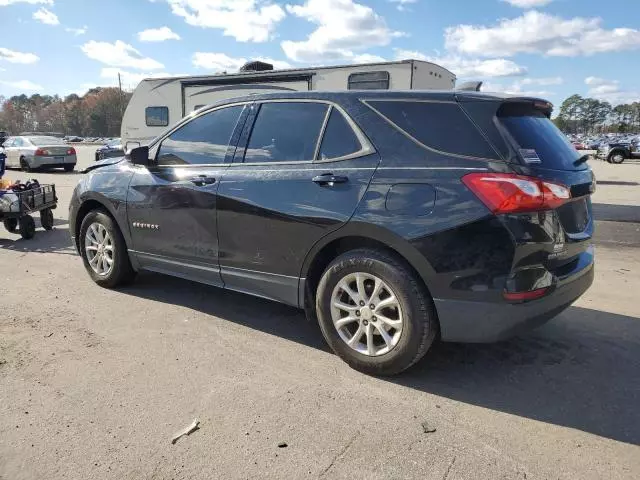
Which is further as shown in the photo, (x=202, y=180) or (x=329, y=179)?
(x=202, y=180)

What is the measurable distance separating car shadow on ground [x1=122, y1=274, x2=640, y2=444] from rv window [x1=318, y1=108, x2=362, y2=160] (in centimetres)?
145

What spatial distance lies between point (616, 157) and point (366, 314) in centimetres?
3175

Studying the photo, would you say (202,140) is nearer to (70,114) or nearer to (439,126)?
(439,126)

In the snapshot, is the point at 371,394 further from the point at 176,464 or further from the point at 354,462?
the point at 176,464

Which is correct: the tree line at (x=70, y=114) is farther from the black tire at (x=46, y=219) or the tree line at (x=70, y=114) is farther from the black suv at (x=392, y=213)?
the black suv at (x=392, y=213)

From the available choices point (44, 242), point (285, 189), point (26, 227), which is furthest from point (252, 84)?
point (285, 189)

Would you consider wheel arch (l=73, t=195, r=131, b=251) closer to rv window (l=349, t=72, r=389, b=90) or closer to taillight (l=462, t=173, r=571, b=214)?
taillight (l=462, t=173, r=571, b=214)

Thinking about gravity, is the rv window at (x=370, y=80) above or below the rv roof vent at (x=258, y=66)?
below

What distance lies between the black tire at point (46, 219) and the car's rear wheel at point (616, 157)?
3044 cm

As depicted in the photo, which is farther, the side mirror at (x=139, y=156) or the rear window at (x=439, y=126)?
the side mirror at (x=139, y=156)

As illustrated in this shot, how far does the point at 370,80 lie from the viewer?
12016 millimetres

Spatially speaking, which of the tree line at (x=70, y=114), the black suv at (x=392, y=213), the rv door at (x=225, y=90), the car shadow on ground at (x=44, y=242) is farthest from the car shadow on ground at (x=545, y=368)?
the tree line at (x=70, y=114)

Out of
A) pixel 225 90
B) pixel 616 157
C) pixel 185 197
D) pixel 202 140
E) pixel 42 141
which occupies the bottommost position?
pixel 616 157

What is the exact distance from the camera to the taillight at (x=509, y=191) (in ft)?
9.28
